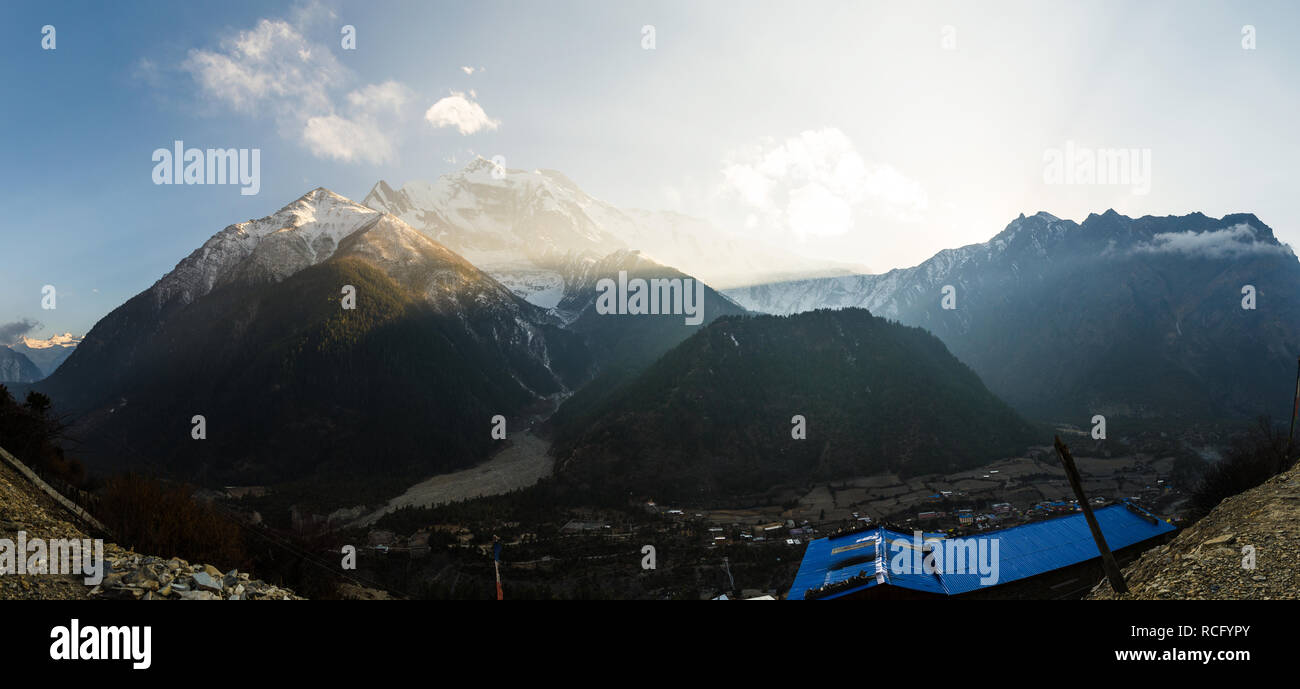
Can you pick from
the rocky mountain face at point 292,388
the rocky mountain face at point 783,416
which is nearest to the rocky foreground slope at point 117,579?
the rocky mountain face at point 783,416

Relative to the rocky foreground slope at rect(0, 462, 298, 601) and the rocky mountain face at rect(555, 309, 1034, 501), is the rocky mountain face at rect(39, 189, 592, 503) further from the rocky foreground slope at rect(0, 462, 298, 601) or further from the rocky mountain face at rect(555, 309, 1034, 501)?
the rocky foreground slope at rect(0, 462, 298, 601)

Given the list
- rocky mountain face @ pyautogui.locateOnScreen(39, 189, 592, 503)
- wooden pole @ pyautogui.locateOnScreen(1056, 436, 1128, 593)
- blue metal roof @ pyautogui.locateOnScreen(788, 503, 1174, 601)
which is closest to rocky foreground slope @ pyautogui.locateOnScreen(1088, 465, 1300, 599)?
wooden pole @ pyautogui.locateOnScreen(1056, 436, 1128, 593)

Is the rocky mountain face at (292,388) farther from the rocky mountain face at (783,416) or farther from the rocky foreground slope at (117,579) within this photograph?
the rocky foreground slope at (117,579)

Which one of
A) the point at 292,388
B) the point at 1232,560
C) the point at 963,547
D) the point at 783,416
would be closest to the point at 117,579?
the point at 1232,560

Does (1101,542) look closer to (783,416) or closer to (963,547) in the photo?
(963,547)
